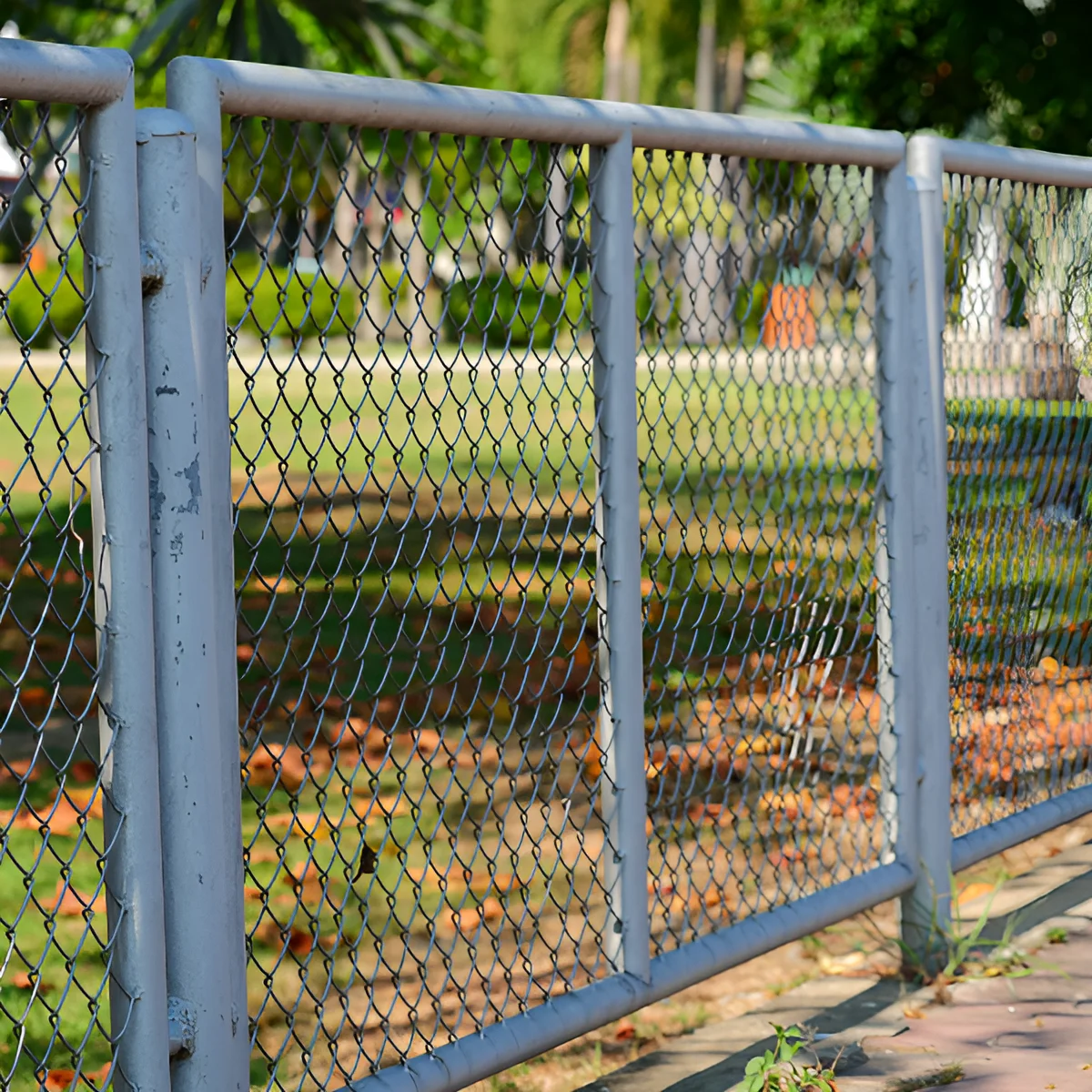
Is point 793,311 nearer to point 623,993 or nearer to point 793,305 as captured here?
point 793,305

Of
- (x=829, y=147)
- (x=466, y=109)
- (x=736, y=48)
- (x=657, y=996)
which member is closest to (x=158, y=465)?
(x=466, y=109)

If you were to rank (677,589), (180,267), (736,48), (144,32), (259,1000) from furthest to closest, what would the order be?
(736,48) < (144,32) < (677,589) < (259,1000) < (180,267)

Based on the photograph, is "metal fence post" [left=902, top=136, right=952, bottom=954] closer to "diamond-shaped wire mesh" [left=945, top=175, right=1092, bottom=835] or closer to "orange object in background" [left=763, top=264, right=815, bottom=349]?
"diamond-shaped wire mesh" [left=945, top=175, right=1092, bottom=835]

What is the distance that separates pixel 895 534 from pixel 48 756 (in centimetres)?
229

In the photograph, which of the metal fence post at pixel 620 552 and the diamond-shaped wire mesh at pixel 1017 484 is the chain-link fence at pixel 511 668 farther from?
the diamond-shaped wire mesh at pixel 1017 484

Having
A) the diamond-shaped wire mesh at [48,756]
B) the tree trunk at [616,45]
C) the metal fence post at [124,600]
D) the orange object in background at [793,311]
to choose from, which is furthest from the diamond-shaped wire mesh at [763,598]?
the tree trunk at [616,45]

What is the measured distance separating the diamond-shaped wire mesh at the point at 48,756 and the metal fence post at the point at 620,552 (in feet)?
3.23

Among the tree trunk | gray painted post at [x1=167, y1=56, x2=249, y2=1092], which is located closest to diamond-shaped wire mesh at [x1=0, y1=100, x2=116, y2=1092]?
gray painted post at [x1=167, y1=56, x2=249, y2=1092]

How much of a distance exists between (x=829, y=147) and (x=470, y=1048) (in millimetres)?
2085

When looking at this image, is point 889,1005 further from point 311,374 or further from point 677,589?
point 677,589

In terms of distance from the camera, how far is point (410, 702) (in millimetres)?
6625

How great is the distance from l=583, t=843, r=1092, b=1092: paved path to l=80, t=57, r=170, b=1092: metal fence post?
1.28m

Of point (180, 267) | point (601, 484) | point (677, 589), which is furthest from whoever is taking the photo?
point (677, 589)

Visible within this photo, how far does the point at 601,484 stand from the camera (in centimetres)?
304
